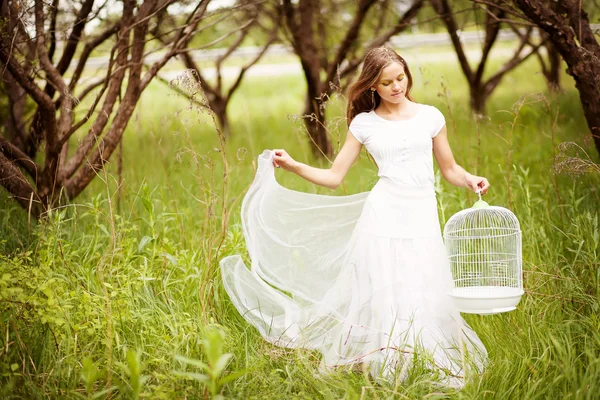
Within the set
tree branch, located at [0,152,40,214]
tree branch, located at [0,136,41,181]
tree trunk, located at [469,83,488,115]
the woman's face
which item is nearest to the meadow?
tree branch, located at [0,152,40,214]

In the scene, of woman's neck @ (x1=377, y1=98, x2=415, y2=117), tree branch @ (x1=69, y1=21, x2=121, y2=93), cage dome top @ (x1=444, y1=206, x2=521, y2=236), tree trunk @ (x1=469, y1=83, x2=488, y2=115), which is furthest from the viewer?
tree trunk @ (x1=469, y1=83, x2=488, y2=115)

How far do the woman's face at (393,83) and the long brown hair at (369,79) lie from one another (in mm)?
24

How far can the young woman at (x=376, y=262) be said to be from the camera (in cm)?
313

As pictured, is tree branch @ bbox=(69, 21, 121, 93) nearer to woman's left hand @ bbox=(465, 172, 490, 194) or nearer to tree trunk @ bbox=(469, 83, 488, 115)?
woman's left hand @ bbox=(465, 172, 490, 194)

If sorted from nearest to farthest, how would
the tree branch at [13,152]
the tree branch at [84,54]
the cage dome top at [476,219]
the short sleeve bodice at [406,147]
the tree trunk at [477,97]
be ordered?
the cage dome top at [476,219] → the short sleeve bodice at [406,147] → the tree branch at [13,152] → the tree branch at [84,54] → the tree trunk at [477,97]

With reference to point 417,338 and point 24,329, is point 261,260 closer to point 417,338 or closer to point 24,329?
point 417,338

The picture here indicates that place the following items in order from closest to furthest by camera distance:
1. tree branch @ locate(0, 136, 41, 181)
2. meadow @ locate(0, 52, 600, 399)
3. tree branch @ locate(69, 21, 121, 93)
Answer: meadow @ locate(0, 52, 600, 399)
tree branch @ locate(0, 136, 41, 181)
tree branch @ locate(69, 21, 121, 93)

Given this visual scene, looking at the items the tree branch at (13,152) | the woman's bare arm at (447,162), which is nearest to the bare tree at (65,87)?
the tree branch at (13,152)

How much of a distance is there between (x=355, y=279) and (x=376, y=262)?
0.59ft

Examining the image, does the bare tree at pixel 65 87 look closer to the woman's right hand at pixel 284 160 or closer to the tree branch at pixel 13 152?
the tree branch at pixel 13 152

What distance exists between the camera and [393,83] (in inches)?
126

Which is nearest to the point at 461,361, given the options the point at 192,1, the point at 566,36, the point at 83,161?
the point at 566,36

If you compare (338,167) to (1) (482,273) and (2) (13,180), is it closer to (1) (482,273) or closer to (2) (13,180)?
(1) (482,273)

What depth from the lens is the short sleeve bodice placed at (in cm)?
317
